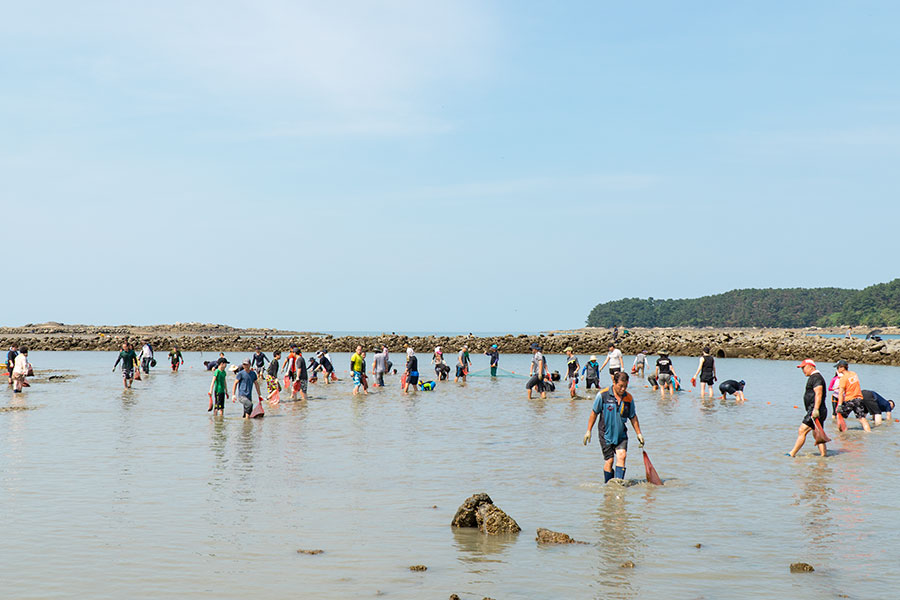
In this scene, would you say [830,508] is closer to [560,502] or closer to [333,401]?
[560,502]

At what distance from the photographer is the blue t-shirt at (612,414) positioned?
11953mm

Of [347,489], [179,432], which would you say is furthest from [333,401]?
[347,489]

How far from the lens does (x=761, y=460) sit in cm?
1507

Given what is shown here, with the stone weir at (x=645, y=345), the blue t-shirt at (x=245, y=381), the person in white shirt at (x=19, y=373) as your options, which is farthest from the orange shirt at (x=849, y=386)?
the stone weir at (x=645, y=345)

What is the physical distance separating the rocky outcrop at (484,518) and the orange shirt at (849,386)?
1354cm

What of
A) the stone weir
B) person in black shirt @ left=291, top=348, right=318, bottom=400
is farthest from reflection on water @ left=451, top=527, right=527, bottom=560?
the stone weir

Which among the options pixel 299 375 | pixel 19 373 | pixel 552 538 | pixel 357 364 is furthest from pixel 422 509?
pixel 19 373

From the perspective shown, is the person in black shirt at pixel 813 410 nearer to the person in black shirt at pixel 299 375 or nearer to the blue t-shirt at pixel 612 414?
the blue t-shirt at pixel 612 414

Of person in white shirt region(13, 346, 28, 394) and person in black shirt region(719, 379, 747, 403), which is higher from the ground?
person in white shirt region(13, 346, 28, 394)

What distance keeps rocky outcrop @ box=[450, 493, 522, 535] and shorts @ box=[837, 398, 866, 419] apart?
1347cm

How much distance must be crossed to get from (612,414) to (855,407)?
11.3 meters

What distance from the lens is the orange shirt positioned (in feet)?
65.0

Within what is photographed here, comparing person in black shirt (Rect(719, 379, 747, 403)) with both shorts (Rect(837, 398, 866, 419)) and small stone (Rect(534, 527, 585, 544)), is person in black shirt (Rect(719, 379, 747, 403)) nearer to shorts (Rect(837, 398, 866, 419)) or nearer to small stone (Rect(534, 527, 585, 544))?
shorts (Rect(837, 398, 866, 419))

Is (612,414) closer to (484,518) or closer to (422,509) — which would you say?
(484,518)
